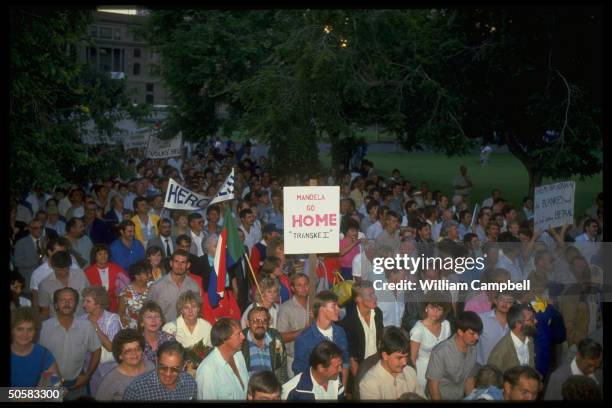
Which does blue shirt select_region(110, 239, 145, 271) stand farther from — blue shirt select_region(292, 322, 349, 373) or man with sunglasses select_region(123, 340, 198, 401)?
man with sunglasses select_region(123, 340, 198, 401)

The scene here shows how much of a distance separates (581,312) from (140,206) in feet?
19.5

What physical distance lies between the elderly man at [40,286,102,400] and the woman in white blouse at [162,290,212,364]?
0.62 meters

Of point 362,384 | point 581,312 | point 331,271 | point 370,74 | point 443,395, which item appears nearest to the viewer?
point 362,384

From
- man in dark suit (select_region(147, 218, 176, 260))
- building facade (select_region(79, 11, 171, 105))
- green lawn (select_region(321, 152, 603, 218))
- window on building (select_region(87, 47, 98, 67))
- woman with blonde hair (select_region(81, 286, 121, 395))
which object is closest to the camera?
woman with blonde hair (select_region(81, 286, 121, 395))

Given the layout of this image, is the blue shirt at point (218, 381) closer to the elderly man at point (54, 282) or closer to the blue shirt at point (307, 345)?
the blue shirt at point (307, 345)

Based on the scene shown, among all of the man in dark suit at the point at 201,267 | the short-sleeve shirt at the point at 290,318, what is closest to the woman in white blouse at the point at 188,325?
the short-sleeve shirt at the point at 290,318

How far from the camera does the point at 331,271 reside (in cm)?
943

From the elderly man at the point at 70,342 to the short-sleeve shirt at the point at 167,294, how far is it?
98cm

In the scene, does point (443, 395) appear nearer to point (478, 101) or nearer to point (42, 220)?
point (42, 220)

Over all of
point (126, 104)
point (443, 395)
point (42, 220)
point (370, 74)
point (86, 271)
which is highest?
point (370, 74)

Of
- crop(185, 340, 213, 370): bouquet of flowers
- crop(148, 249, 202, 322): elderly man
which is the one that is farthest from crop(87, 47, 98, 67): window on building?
crop(185, 340, 213, 370): bouquet of flowers

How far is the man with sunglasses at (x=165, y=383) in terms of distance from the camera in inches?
225

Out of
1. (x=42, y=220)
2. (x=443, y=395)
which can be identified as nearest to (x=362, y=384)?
(x=443, y=395)

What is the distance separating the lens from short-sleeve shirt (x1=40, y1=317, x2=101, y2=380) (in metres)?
6.61
